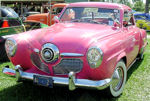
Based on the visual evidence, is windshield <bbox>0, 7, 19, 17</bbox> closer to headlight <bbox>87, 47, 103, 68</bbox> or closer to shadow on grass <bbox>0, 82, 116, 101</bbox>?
shadow on grass <bbox>0, 82, 116, 101</bbox>

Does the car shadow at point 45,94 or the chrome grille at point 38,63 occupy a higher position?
the chrome grille at point 38,63

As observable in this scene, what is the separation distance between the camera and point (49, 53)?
2.97m

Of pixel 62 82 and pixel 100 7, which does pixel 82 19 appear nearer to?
pixel 100 7

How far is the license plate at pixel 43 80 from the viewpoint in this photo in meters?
2.91

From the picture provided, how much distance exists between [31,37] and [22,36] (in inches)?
6.8

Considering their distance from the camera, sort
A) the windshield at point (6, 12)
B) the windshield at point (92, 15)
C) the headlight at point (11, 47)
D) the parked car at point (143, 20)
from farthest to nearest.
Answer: the parked car at point (143, 20)
the windshield at point (6, 12)
the windshield at point (92, 15)
the headlight at point (11, 47)

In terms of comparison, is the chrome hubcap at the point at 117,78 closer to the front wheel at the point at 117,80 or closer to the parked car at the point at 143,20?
A: the front wheel at the point at 117,80

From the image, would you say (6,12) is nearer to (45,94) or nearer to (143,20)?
(45,94)

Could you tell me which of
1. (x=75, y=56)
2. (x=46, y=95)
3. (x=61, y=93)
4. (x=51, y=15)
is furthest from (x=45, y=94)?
(x=51, y=15)

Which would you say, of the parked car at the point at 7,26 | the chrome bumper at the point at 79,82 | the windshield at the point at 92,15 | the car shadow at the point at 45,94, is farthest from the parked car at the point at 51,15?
the chrome bumper at the point at 79,82

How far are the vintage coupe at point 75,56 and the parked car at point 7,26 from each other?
1.99 m

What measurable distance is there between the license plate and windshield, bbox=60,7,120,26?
164cm

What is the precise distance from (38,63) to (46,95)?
2.21 feet

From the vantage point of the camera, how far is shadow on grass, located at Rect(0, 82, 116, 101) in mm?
3410
